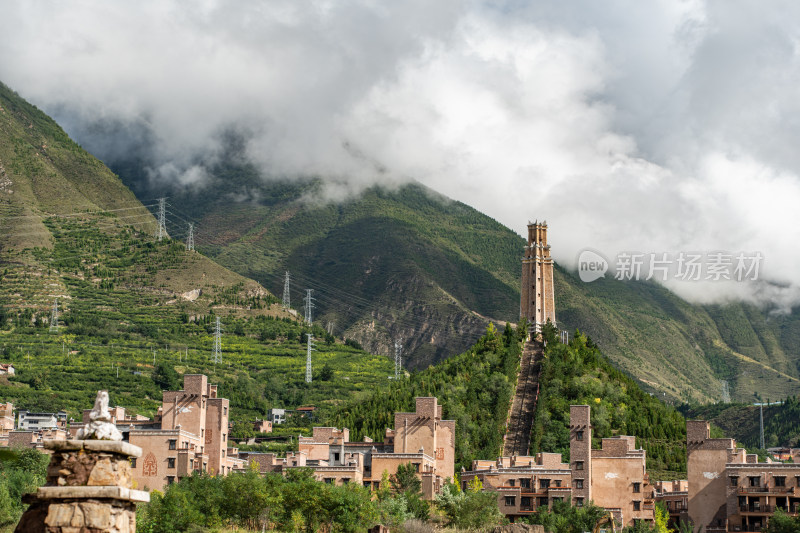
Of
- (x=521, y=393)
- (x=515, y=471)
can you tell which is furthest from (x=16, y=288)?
(x=515, y=471)

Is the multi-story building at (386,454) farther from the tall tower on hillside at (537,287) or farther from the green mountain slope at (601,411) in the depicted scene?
the tall tower on hillside at (537,287)

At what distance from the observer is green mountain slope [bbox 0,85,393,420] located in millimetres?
132875

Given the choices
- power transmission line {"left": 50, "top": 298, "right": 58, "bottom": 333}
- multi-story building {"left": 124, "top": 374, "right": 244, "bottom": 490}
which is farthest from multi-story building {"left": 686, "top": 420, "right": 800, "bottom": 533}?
power transmission line {"left": 50, "top": 298, "right": 58, "bottom": 333}

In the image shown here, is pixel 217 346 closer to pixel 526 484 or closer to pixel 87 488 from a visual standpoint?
pixel 526 484

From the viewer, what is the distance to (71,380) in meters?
129

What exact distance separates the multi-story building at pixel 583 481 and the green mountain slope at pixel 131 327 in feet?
145

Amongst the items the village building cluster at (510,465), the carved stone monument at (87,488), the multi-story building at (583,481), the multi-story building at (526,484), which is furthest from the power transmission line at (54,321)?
the carved stone monument at (87,488)

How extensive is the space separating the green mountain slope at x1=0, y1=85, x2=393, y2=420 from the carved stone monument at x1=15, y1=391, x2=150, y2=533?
104 meters

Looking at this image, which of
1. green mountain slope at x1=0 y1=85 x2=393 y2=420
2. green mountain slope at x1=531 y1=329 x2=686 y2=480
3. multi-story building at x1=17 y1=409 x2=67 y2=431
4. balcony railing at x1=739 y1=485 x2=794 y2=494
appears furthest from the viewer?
green mountain slope at x1=0 y1=85 x2=393 y2=420

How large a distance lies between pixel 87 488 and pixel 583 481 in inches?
2900

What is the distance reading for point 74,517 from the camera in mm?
14555

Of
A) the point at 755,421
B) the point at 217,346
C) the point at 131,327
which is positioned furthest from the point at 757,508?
the point at 131,327

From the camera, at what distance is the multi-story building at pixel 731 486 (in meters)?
79.9

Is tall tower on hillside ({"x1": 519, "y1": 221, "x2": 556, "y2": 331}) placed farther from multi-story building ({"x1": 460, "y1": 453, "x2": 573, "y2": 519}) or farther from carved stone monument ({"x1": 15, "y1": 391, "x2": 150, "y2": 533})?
carved stone monument ({"x1": 15, "y1": 391, "x2": 150, "y2": 533})
